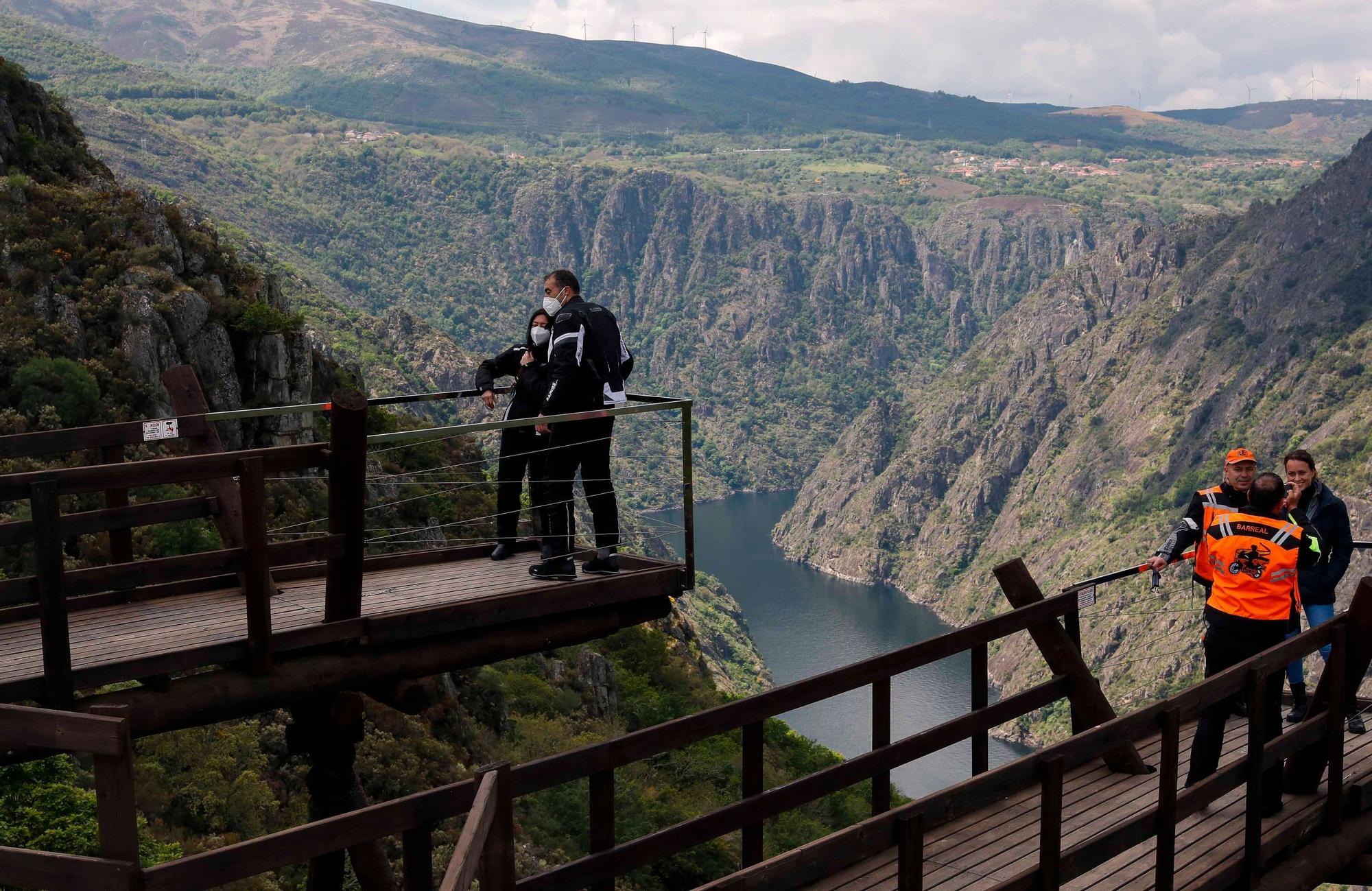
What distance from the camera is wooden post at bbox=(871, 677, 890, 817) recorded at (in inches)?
289

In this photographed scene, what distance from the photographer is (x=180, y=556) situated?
667 cm

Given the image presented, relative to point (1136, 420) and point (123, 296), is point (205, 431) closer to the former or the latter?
point (123, 296)

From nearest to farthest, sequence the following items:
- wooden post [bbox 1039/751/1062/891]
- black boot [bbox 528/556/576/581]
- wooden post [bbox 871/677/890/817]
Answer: wooden post [bbox 1039/751/1062/891]
wooden post [bbox 871/677/890/817]
black boot [bbox 528/556/576/581]

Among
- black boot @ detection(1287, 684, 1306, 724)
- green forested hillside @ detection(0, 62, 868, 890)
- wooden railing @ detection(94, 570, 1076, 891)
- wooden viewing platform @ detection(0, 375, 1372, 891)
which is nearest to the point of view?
wooden railing @ detection(94, 570, 1076, 891)

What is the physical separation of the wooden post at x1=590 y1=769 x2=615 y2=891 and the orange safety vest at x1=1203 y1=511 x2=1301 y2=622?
3971 mm

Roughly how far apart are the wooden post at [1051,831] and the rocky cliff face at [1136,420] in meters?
106

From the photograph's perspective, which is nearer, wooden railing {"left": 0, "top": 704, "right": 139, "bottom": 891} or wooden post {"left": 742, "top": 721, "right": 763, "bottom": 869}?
wooden railing {"left": 0, "top": 704, "right": 139, "bottom": 891}

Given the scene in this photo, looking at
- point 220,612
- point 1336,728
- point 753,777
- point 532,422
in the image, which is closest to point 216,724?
point 220,612

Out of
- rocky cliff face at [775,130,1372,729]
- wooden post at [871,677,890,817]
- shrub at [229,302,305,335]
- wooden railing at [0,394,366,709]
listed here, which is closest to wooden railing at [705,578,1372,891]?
wooden post at [871,677,890,817]

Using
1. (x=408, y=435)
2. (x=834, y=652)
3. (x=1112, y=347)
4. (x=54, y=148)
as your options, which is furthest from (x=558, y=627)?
(x=1112, y=347)

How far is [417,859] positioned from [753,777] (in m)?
2.16

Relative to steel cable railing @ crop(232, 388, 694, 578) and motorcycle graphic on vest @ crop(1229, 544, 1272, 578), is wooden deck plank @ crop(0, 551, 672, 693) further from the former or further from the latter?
motorcycle graphic on vest @ crop(1229, 544, 1272, 578)

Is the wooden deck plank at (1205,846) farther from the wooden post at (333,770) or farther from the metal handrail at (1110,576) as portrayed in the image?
the wooden post at (333,770)

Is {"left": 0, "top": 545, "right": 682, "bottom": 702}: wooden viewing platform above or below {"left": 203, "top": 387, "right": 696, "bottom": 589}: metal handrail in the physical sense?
below
